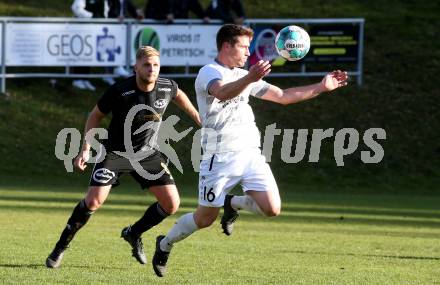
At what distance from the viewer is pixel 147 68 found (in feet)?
32.7

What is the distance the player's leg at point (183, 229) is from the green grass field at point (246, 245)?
123 mm

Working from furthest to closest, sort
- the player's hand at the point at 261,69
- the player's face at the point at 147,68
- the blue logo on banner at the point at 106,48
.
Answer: the blue logo on banner at the point at 106,48
the player's face at the point at 147,68
the player's hand at the point at 261,69

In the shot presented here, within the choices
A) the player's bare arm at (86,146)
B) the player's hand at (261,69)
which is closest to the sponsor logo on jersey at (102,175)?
the player's bare arm at (86,146)

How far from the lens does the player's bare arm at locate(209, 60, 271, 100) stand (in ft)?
27.7

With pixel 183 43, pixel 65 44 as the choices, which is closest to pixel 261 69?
pixel 65 44

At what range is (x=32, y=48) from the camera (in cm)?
2295

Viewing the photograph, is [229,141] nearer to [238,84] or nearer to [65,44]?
[238,84]

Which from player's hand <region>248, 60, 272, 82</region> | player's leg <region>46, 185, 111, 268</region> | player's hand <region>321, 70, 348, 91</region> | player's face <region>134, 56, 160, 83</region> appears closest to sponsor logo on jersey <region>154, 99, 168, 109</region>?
player's face <region>134, 56, 160, 83</region>

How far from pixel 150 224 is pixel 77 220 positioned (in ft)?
2.21

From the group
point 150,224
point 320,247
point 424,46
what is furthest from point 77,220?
point 424,46

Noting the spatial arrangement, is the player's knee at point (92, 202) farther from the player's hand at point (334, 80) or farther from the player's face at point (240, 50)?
the player's hand at point (334, 80)

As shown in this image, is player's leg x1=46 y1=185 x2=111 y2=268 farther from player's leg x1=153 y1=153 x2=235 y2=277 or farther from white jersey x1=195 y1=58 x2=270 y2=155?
white jersey x1=195 y1=58 x2=270 y2=155

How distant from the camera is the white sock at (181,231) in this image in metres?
9.62

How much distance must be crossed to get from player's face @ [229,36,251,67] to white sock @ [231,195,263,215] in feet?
3.83
